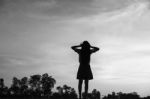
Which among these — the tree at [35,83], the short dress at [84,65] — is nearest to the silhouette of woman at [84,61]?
the short dress at [84,65]

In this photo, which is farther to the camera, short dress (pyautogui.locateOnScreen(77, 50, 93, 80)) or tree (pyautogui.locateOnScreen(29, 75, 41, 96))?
tree (pyautogui.locateOnScreen(29, 75, 41, 96))

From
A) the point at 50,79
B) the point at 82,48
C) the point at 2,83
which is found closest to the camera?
the point at 82,48

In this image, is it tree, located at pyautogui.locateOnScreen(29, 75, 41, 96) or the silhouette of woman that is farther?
tree, located at pyautogui.locateOnScreen(29, 75, 41, 96)

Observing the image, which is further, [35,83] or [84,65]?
[35,83]

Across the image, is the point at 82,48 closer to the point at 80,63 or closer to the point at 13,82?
the point at 80,63

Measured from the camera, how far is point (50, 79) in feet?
387

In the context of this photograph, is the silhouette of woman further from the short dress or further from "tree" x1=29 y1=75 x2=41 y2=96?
"tree" x1=29 y1=75 x2=41 y2=96

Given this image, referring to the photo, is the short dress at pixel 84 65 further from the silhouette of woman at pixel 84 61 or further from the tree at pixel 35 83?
the tree at pixel 35 83

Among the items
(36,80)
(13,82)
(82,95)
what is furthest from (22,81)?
(82,95)

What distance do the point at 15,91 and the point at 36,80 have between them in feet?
41.4

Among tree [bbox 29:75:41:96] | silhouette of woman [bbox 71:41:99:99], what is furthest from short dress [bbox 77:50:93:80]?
tree [bbox 29:75:41:96]

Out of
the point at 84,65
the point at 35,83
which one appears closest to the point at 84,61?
the point at 84,65

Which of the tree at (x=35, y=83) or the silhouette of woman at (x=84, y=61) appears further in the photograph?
the tree at (x=35, y=83)

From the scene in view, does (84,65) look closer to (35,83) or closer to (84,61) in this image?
(84,61)
